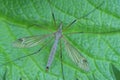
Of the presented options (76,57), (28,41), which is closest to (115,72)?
(76,57)

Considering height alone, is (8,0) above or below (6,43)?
above

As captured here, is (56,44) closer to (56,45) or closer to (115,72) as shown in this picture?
(56,45)

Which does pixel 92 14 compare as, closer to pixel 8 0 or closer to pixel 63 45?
pixel 63 45

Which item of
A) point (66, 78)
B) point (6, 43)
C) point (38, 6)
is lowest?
point (66, 78)

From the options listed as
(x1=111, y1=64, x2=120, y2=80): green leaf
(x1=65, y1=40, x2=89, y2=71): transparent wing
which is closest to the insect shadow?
(x1=65, y1=40, x2=89, y2=71): transparent wing

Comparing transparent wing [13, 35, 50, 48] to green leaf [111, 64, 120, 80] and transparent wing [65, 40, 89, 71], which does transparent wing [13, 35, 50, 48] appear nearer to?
transparent wing [65, 40, 89, 71]

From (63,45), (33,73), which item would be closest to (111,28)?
(63,45)
